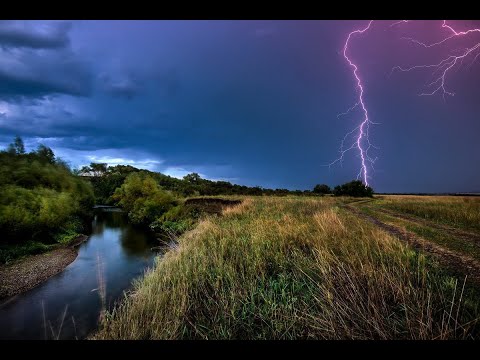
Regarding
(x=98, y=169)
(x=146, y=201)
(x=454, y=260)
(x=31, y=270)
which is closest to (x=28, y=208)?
(x=31, y=270)

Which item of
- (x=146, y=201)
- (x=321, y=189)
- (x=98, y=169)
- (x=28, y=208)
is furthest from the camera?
(x=98, y=169)

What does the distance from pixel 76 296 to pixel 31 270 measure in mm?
5235

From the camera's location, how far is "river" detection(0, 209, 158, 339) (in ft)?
29.6

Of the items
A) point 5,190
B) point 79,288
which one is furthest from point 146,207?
point 79,288

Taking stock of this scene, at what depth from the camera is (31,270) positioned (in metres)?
14.7

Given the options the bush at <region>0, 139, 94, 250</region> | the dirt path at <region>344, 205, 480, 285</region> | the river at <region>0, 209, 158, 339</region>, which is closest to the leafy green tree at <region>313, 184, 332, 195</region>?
the river at <region>0, 209, 158, 339</region>

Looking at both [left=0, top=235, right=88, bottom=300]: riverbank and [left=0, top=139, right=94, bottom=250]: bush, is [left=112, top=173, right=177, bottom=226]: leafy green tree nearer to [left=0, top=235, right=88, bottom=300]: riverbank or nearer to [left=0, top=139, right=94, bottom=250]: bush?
[left=0, top=139, right=94, bottom=250]: bush

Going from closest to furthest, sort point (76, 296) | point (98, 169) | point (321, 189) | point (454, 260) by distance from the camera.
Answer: point (454, 260)
point (76, 296)
point (321, 189)
point (98, 169)

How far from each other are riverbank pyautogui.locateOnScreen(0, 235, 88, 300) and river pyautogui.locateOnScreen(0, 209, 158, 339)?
1.39ft

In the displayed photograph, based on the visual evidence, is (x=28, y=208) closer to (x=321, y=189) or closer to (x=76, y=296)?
(x=76, y=296)

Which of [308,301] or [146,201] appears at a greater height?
[146,201]

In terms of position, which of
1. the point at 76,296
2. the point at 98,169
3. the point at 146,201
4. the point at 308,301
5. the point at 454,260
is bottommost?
the point at 76,296

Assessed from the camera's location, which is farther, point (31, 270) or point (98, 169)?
point (98, 169)
